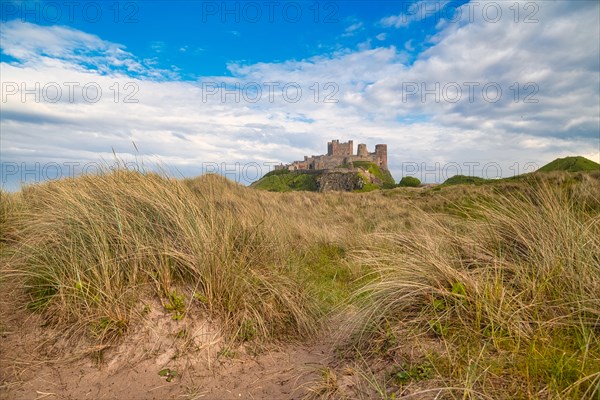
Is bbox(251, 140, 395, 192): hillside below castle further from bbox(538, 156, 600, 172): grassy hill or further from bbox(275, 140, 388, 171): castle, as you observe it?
bbox(538, 156, 600, 172): grassy hill

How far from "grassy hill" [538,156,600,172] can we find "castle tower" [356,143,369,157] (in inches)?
2144

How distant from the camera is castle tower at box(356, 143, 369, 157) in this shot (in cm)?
8125

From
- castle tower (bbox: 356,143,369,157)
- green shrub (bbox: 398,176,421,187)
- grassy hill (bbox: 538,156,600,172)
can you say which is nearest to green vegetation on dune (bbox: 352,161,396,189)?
castle tower (bbox: 356,143,369,157)

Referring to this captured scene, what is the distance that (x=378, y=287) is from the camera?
3252mm

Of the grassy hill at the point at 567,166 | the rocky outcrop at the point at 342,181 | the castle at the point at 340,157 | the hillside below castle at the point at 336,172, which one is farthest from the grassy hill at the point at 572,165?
the castle at the point at 340,157

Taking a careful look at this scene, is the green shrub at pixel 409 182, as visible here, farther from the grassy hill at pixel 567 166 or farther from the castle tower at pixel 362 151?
the castle tower at pixel 362 151

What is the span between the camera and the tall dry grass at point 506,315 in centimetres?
215

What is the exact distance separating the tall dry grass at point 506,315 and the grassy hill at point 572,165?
73.8 ft

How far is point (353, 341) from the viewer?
316 cm

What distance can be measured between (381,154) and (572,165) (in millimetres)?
58602

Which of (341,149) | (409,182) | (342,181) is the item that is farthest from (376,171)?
(409,182)

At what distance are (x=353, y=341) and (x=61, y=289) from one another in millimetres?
2613

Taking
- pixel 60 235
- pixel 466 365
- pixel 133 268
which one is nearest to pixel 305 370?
pixel 466 365

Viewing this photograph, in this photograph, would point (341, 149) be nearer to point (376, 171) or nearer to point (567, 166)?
point (376, 171)
